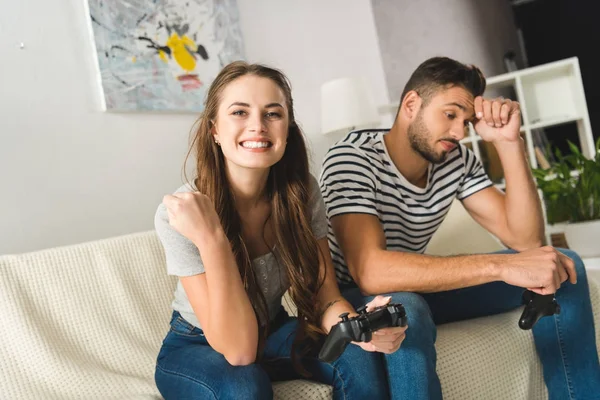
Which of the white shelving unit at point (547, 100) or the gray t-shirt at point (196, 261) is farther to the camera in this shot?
the white shelving unit at point (547, 100)

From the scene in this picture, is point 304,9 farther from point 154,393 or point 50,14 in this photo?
point 154,393

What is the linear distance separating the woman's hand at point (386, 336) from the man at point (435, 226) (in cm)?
4

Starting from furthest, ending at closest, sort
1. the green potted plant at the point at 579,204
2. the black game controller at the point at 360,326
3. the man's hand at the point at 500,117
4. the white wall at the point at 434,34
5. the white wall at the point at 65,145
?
the white wall at the point at 434,34, the green potted plant at the point at 579,204, the white wall at the point at 65,145, the man's hand at the point at 500,117, the black game controller at the point at 360,326

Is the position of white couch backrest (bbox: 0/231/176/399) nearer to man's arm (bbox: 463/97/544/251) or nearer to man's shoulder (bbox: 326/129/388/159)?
man's shoulder (bbox: 326/129/388/159)

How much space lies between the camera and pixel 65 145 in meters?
1.92

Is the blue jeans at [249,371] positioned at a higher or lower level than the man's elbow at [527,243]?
lower

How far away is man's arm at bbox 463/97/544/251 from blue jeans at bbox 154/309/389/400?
26.1 inches

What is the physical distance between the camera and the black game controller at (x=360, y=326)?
0.97 m

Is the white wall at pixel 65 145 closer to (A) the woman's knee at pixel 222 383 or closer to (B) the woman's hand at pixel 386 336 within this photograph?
(A) the woman's knee at pixel 222 383

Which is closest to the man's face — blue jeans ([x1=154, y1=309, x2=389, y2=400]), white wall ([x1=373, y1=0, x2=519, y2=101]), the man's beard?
the man's beard

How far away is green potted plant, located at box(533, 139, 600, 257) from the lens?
7.44ft

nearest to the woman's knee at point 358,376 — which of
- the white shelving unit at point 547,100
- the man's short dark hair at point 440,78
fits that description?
the man's short dark hair at point 440,78

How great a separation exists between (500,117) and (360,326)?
2.79ft

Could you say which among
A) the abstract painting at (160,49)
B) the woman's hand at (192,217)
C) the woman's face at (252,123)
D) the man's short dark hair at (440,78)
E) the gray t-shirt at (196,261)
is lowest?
the gray t-shirt at (196,261)
